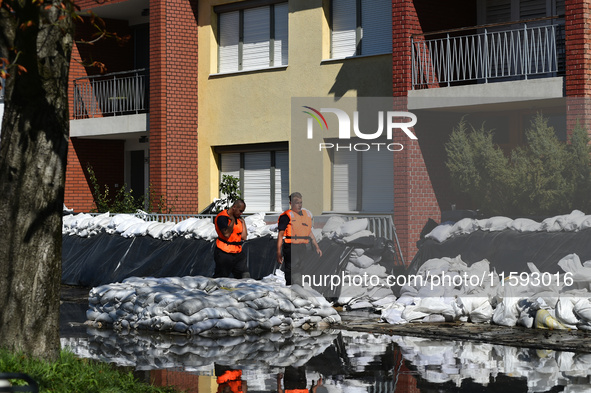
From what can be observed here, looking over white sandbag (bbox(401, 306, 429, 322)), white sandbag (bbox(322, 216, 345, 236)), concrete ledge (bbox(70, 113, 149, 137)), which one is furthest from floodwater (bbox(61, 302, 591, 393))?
concrete ledge (bbox(70, 113, 149, 137))

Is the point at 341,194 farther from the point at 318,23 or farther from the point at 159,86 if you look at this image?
the point at 159,86

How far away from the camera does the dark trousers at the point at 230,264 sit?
15539 millimetres

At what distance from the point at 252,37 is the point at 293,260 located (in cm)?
1036

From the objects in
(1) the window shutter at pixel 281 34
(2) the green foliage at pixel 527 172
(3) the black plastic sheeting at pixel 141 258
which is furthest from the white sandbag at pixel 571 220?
(1) the window shutter at pixel 281 34

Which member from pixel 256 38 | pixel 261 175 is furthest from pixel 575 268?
pixel 256 38

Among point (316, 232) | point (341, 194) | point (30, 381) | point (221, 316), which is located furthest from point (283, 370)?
point (341, 194)

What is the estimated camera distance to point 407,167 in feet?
66.8


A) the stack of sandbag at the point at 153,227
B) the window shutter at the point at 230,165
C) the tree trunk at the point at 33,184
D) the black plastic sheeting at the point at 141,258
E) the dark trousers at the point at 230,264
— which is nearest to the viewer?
the tree trunk at the point at 33,184

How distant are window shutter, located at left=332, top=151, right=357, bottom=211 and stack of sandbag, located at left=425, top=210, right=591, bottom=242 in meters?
4.83

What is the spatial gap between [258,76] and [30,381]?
1910 centimetres

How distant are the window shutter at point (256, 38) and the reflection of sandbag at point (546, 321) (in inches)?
490

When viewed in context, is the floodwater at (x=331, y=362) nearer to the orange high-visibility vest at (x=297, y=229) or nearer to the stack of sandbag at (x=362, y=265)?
the orange high-visibility vest at (x=297, y=229)

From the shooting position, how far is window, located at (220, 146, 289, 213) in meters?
24.2

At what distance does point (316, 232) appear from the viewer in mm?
17828
